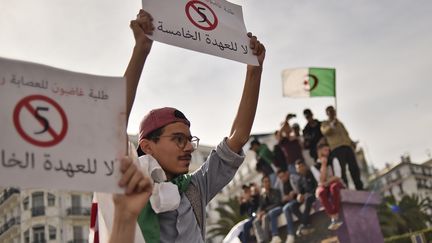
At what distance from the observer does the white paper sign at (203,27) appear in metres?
2.62

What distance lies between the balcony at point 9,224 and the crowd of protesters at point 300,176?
3237 cm

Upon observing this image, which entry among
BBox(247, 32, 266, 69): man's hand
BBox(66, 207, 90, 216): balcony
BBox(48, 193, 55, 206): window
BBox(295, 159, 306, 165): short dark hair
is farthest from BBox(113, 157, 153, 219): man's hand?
BBox(48, 193, 55, 206): window

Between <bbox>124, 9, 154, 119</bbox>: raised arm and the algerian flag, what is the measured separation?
Answer: 871cm

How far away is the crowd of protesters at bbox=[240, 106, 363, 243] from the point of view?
8.84 meters

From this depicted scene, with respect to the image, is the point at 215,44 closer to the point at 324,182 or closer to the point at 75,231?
→ the point at 324,182

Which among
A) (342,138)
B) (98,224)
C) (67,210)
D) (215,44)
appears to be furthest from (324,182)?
(67,210)

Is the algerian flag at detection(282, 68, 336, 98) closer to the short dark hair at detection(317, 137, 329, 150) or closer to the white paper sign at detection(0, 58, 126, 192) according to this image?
the short dark hair at detection(317, 137, 329, 150)

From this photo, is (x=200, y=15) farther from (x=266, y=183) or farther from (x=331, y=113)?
(x=266, y=183)

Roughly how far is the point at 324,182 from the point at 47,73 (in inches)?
300

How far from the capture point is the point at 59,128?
1.57 meters

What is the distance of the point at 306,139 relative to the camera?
376 inches

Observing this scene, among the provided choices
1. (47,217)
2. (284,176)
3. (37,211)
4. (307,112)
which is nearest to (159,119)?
(307,112)

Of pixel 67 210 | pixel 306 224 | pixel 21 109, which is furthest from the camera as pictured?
pixel 67 210

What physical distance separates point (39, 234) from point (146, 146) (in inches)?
1756
